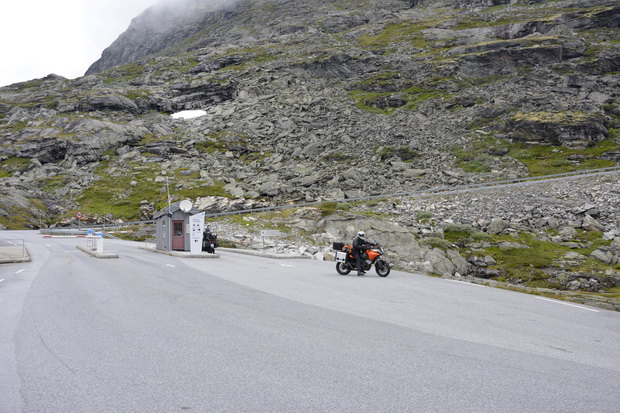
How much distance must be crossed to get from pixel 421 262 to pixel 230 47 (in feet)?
535

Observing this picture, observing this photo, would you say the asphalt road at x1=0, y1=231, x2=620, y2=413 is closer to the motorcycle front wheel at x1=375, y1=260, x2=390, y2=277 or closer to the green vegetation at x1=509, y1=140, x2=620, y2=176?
the motorcycle front wheel at x1=375, y1=260, x2=390, y2=277

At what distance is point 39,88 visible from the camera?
15925 centimetres

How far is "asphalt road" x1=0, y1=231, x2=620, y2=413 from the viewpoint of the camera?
441cm

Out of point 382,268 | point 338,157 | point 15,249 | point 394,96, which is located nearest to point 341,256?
point 382,268

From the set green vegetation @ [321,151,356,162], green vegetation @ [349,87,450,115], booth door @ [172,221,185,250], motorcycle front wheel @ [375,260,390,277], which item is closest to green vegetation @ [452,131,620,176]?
green vegetation @ [321,151,356,162]

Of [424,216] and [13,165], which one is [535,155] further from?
[13,165]

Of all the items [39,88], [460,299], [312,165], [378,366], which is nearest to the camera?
[378,366]

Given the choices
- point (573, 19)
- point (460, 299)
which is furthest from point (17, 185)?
point (573, 19)

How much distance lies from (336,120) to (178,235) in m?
64.7

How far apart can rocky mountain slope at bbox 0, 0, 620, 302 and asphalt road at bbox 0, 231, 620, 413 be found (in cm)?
2432

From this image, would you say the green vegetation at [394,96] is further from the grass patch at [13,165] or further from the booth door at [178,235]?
the grass patch at [13,165]

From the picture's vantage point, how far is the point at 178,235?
3088cm

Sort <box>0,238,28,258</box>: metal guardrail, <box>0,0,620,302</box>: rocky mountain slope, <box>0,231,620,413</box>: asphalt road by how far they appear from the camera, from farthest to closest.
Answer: <box>0,0,620,302</box>: rocky mountain slope → <box>0,238,28,258</box>: metal guardrail → <box>0,231,620,413</box>: asphalt road

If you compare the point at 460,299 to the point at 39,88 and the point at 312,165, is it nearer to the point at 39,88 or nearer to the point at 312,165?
the point at 312,165
